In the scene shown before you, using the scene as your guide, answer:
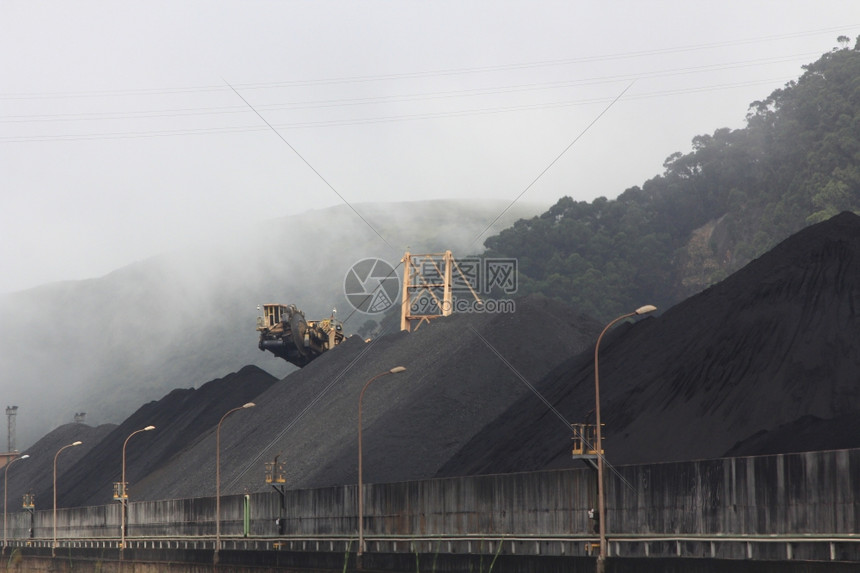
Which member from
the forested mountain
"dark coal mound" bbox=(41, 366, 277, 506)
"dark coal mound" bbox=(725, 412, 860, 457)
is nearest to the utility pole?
"dark coal mound" bbox=(41, 366, 277, 506)

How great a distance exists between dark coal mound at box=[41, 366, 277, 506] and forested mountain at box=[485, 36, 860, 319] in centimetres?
5279

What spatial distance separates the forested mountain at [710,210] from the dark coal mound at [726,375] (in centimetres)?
6351

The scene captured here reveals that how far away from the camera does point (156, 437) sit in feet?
391

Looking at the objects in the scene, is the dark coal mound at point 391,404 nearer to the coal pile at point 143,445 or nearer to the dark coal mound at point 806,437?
the coal pile at point 143,445

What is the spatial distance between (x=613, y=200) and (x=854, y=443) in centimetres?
14040

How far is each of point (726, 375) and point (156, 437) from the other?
77.9 m

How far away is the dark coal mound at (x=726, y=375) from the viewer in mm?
49281

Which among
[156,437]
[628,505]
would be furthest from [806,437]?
[156,437]

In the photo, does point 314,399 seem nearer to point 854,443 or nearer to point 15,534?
point 15,534

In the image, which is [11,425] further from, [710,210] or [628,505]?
[628,505]

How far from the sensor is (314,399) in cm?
9056

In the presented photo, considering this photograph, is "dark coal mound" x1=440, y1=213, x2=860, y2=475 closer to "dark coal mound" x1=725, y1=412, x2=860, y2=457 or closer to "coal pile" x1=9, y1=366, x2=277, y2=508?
"dark coal mound" x1=725, y1=412, x2=860, y2=457

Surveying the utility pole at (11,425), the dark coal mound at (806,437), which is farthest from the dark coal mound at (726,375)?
the utility pole at (11,425)

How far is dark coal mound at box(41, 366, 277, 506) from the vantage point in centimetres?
11044
